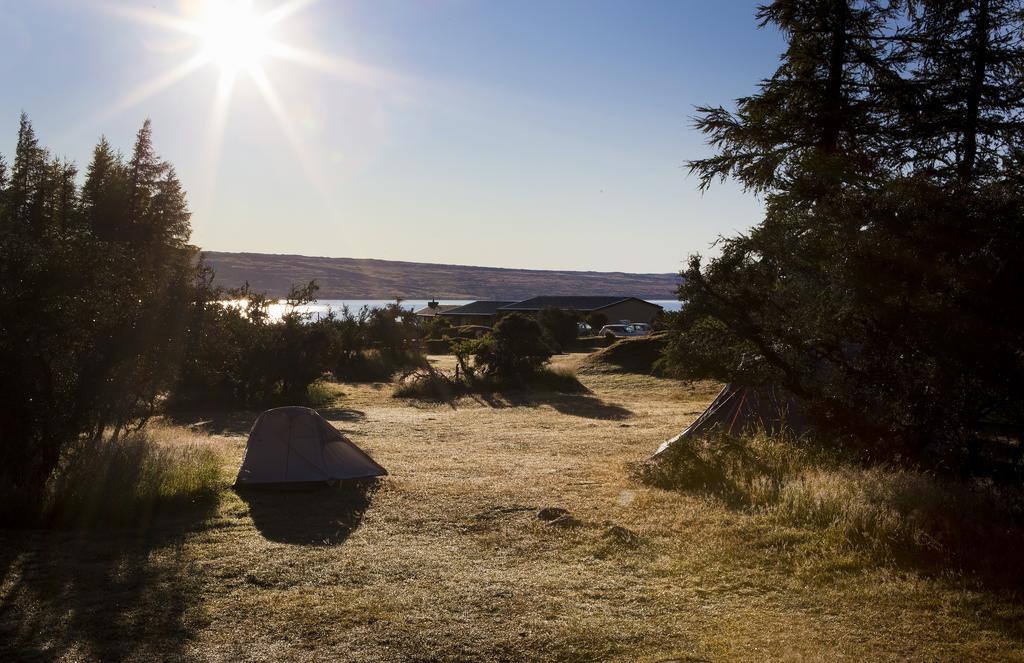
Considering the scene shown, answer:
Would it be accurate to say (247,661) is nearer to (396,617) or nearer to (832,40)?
(396,617)

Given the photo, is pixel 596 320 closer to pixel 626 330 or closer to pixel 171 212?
pixel 626 330

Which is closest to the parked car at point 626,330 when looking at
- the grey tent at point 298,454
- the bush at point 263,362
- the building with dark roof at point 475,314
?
the building with dark roof at point 475,314

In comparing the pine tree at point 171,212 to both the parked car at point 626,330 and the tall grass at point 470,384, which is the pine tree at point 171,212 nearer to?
the tall grass at point 470,384

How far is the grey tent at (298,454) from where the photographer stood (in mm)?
12695

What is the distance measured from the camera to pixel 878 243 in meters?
10.2

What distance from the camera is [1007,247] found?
30.7ft

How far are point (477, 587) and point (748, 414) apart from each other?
31.4 feet

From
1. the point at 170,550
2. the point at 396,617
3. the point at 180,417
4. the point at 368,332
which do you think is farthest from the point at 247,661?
the point at 368,332

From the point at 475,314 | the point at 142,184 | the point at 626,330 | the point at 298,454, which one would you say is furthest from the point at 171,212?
the point at 475,314

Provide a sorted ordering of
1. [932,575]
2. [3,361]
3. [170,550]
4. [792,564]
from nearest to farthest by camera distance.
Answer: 1. [932,575]
2. [792,564]
3. [170,550]
4. [3,361]

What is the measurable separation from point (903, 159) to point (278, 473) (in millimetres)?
14219

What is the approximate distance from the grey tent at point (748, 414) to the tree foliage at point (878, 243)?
175 centimetres

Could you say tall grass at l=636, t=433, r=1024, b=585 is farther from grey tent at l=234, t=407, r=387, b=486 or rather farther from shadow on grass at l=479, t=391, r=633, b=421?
shadow on grass at l=479, t=391, r=633, b=421

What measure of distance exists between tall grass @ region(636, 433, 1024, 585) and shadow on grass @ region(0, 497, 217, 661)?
6.90 metres
